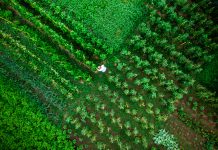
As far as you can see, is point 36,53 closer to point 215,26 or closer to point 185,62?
point 185,62

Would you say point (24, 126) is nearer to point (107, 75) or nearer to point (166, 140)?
point (107, 75)

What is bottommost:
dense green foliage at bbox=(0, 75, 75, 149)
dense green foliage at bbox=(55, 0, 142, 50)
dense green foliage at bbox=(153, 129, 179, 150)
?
dense green foliage at bbox=(0, 75, 75, 149)

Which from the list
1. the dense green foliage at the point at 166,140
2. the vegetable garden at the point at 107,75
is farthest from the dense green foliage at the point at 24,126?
the dense green foliage at the point at 166,140

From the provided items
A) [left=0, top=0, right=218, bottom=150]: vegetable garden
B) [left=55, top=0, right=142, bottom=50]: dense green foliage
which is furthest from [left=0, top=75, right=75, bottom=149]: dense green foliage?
[left=55, top=0, right=142, bottom=50]: dense green foliage

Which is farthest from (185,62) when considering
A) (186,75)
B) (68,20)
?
(68,20)

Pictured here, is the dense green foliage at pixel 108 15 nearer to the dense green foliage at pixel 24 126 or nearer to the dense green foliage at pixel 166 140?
the dense green foliage at pixel 24 126

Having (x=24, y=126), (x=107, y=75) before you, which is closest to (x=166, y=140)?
(x=107, y=75)

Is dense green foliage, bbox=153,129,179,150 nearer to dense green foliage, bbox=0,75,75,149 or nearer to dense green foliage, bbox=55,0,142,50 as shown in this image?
dense green foliage, bbox=0,75,75,149
